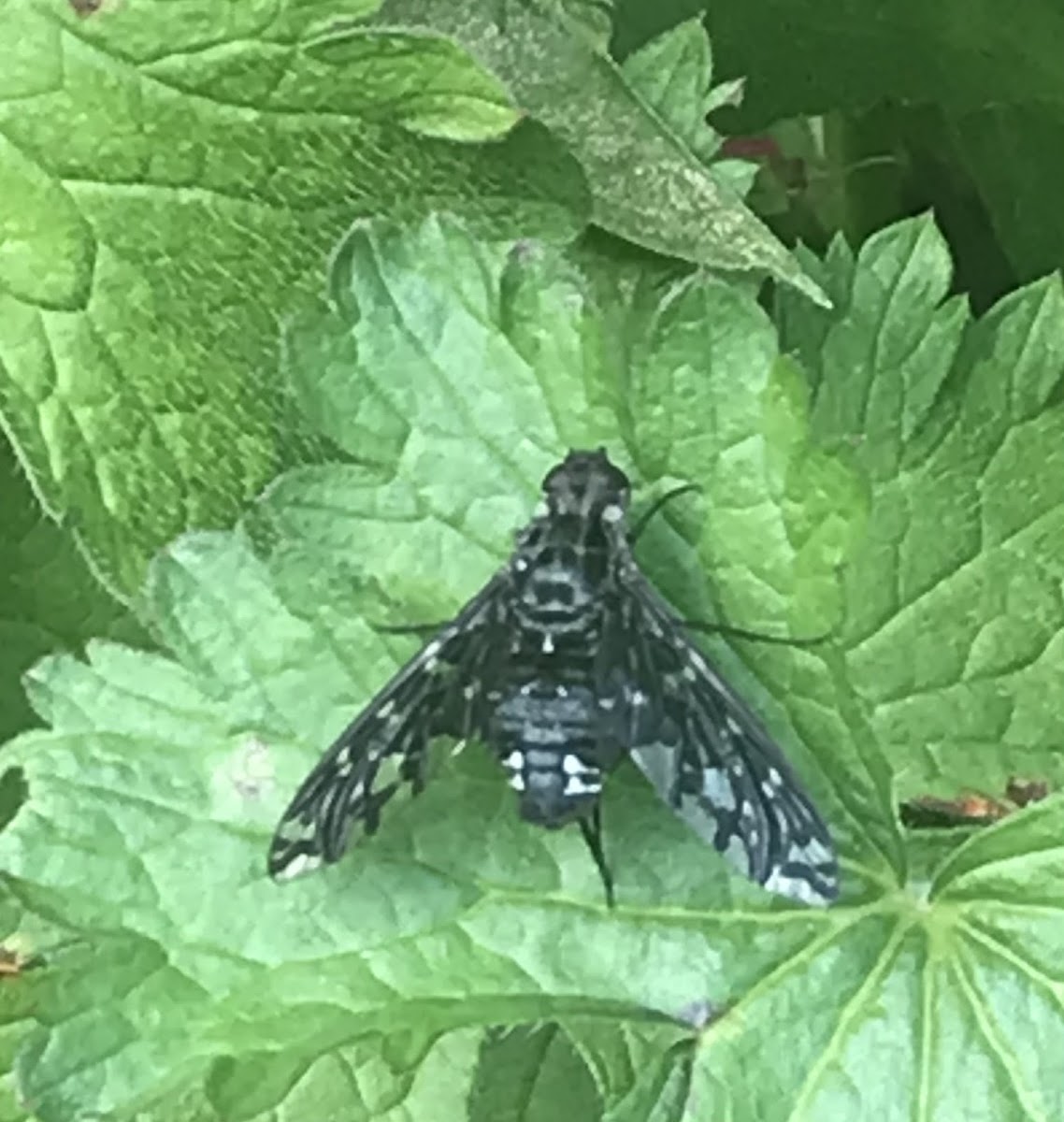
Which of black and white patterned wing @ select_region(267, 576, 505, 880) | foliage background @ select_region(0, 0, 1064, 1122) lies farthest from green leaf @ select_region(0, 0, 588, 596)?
black and white patterned wing @ select_region(267, 576, 505, 880)

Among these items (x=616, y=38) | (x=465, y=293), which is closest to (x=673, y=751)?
(x=465, y=293)

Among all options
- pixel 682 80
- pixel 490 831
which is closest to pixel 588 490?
pixel 490 831

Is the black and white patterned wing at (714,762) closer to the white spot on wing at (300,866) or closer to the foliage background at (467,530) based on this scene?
the foliage background at (467,530)

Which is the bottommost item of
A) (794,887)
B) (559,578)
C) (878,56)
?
(794,887)

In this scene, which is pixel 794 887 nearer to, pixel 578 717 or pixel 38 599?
pixel 578 717

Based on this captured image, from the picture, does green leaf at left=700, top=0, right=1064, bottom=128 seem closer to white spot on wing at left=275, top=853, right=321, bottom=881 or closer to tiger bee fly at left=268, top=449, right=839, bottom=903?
tiger bee fly at left=268, top=449, right=839, bottom=903

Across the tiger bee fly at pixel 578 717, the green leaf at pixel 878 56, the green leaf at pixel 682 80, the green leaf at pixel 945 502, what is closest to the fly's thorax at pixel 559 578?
the tiger bee fly at pixel 578 717

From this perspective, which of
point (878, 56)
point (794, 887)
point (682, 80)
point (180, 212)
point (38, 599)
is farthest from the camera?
point (878, 56)

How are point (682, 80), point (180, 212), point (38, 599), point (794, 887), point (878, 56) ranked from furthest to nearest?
1. point (878, 56)
2. point (38, 599)
3. point (682, 80)
4. point (180, 212)
5. point (794, 887)
